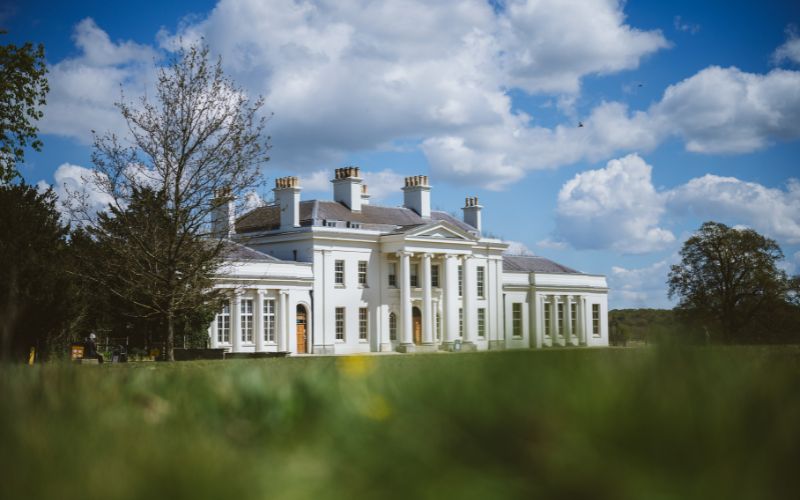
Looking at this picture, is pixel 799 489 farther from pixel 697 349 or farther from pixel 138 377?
pixel 138 377

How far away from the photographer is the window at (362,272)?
52.9 m

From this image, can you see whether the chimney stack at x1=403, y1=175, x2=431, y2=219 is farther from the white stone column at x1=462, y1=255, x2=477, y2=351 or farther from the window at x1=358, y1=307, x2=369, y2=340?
the window at x1=358, y1=307, x2=369, y2=340

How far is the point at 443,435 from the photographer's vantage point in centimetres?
272

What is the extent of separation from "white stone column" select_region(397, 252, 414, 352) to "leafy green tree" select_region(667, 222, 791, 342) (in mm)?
18676

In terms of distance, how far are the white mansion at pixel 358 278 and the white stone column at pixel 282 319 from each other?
5 cm

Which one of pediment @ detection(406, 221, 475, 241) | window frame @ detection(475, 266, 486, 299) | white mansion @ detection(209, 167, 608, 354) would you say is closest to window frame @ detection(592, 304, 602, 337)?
white mansion @ detection(209, 167, 608, 354)

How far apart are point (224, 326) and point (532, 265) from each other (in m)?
29.4

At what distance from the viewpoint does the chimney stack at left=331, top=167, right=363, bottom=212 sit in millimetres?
55250

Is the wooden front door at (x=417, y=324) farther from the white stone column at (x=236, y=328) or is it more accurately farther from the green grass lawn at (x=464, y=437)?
the green grass lawn at (x=464, y=437)

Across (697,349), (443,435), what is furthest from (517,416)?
(697,349)

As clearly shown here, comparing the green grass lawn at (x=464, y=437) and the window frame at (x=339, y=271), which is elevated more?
the window frame at (x=339, y=271)

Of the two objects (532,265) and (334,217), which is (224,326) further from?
(532,265)

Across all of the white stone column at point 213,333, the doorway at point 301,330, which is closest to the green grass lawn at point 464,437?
the white stone column at point 213,333

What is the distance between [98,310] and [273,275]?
41.7 feet
